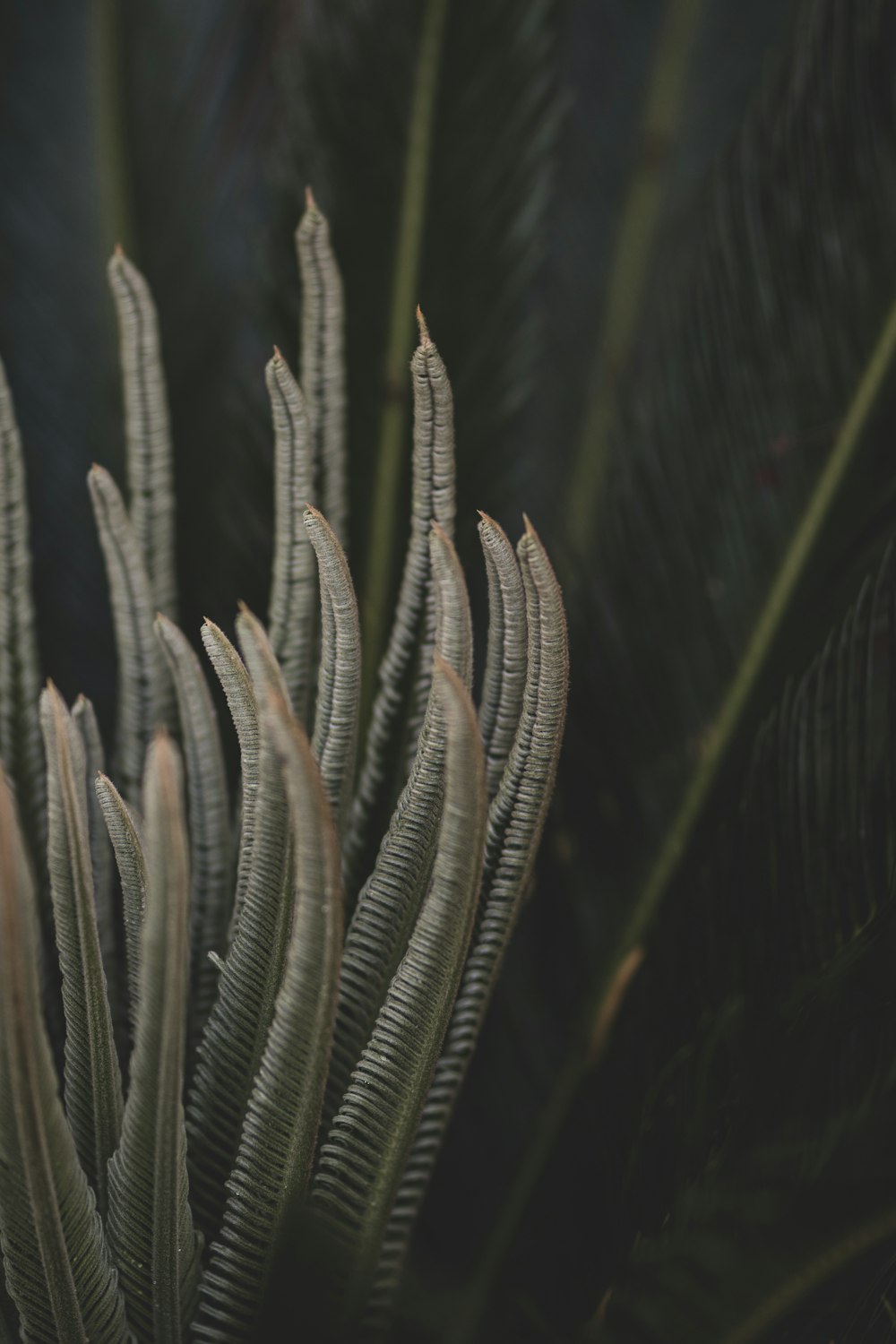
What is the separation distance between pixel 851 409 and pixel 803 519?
0.08 meters

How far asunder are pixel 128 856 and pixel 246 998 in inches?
3.8

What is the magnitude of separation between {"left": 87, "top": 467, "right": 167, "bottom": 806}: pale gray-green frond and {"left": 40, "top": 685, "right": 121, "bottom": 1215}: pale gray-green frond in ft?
0.55

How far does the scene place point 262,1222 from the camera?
62 cm

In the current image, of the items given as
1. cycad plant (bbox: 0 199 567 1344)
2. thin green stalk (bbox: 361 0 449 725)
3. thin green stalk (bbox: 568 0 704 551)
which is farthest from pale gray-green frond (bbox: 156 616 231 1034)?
thin green stalk (bbox: 568 0 704 551)

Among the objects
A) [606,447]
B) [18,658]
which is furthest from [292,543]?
[606,447]

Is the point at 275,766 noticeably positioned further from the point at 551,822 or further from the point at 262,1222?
the point at 551,822

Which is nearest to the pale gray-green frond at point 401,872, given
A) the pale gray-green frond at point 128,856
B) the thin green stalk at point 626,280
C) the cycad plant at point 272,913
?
the cycad plant at point 272,913

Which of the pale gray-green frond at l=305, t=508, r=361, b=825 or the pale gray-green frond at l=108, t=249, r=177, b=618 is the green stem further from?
the pale gray-green frond at l=305, t=508, r=361, b=825

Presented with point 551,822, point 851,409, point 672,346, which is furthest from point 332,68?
point 551,822

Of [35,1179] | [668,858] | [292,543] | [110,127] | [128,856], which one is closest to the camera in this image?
[35,1179]

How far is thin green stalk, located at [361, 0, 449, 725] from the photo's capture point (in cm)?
100

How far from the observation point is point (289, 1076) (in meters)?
0.57

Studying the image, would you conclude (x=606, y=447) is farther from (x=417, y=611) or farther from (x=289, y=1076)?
(x=289, y=1076)

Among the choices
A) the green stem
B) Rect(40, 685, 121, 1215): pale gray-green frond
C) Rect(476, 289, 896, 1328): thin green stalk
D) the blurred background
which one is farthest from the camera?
the green stem
